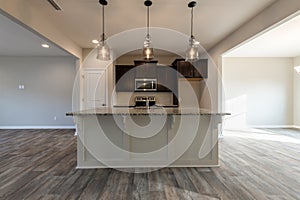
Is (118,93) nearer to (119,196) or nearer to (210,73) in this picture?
(210,73)

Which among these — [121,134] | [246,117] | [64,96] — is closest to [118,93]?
[64,96]

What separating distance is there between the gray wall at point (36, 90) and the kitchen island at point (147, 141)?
4.46 m

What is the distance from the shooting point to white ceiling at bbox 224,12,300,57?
416 cm

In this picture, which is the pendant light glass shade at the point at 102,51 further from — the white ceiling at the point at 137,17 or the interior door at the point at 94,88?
the interior door at the point at 94,88

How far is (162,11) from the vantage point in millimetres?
3541

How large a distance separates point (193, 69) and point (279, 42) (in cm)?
237

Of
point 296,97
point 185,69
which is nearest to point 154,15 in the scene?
point 185,69

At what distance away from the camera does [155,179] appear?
290cm

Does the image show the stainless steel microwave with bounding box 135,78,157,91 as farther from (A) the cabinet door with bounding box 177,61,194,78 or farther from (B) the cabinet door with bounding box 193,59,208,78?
(B) the cabinet door with bounding box 193,59,208,78

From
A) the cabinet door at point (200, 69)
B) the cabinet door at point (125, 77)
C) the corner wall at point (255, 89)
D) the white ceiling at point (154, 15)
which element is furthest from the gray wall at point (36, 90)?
the corner wall at point (255, 89)

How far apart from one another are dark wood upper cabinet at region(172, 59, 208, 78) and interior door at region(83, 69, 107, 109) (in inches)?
93.6

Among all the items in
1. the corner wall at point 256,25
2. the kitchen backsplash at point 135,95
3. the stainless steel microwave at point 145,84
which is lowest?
the kitchen backsplash at point 135,95

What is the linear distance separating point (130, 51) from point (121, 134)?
3.90m

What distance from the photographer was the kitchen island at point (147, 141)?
3.38 metres
